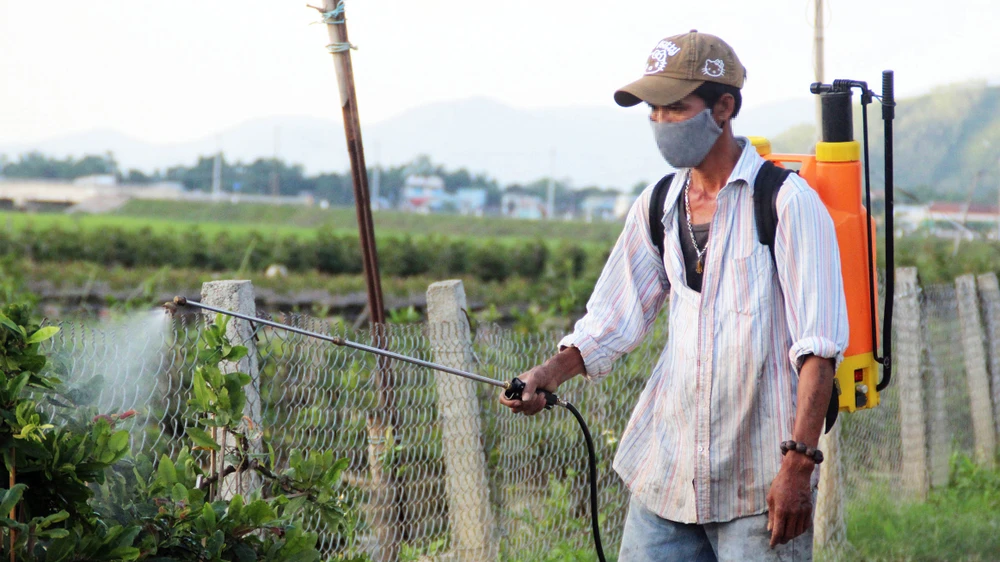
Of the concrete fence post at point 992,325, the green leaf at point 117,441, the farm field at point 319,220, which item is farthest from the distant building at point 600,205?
the green leaf at point 117,441

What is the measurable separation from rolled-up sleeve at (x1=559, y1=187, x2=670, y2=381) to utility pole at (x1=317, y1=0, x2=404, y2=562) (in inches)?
32.8

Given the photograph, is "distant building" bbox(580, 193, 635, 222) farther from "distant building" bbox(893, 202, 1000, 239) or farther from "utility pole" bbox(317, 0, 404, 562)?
"utility pole" bbox(317, 0, 404, 562)

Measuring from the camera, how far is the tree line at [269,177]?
99188mm

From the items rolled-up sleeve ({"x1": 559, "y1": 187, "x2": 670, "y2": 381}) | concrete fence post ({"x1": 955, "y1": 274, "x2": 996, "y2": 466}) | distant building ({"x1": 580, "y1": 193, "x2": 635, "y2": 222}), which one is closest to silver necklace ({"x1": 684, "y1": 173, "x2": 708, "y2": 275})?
rolled-up sleeve ({"x1": 559, "y1": 187, "x2": 670, "y2": 381})

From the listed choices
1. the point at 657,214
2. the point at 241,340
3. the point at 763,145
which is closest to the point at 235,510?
the point at 241,340

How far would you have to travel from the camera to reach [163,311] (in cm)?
261

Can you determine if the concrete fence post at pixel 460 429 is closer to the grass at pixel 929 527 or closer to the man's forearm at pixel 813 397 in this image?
the man's forearm at pixel 813 397

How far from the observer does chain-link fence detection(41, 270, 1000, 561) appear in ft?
8.70

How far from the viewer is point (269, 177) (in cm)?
10706

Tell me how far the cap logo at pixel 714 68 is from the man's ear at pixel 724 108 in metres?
0.06

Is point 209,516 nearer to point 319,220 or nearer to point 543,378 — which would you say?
point 543,378

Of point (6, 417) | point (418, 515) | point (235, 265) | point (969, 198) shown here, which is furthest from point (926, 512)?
point (235, 265)

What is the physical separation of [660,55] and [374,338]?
132cm

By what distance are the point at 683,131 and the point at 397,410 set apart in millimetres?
1551
